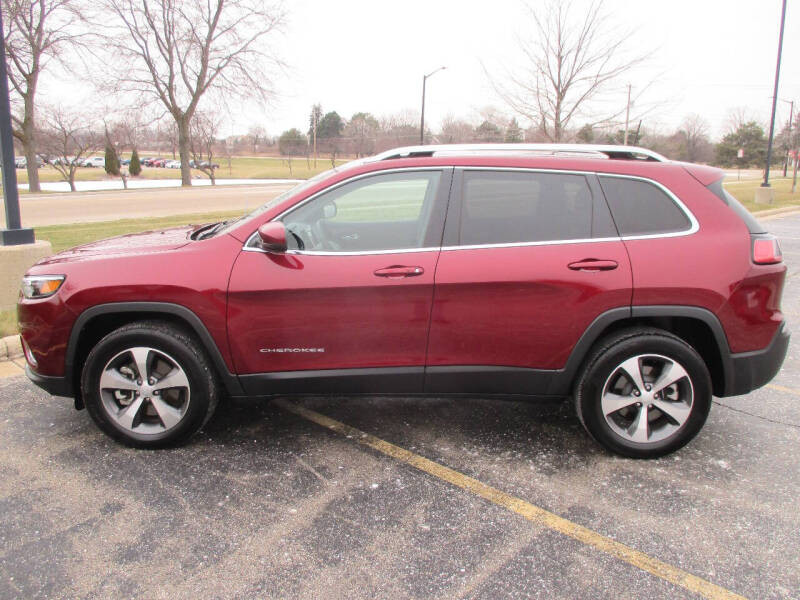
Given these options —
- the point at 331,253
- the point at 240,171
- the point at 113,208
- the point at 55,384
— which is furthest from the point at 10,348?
the point at 240,171

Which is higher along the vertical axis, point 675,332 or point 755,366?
point 675,332

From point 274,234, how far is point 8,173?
4.50m

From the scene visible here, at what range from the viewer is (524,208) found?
3.30 m

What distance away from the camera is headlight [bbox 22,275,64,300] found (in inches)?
132

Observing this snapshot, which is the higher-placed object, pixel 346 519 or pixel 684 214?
pixel 684 214

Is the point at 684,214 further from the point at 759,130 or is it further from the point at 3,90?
the point at 759,130

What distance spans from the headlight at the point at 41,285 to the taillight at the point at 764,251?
3.79m

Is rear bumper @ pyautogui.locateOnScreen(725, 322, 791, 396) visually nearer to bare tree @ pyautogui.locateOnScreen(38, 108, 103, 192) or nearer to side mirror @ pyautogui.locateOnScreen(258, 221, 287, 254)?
side mirror @ pyautogui.locateOnScreen(258, 221, 287, 254)

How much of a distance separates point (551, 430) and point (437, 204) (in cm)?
161

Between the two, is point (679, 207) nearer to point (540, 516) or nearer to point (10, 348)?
point (540, 516)

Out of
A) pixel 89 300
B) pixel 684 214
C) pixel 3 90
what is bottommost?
pixel 89 300

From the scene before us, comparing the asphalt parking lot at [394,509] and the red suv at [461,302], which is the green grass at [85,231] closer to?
the red suv at [461,302]

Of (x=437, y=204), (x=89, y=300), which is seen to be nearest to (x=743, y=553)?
(x=437, y=204)

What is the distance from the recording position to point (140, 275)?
3264 millimetres
